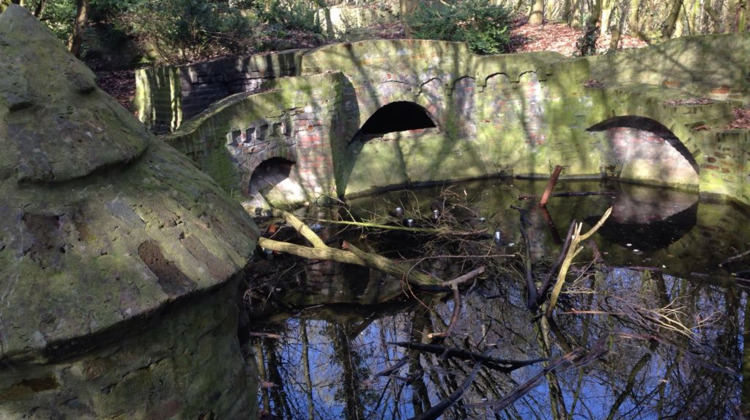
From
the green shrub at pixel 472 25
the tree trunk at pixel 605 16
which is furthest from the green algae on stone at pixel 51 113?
the tree trunk at pixel 605 16

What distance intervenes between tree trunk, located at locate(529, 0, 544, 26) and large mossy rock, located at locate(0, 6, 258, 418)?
1810cm

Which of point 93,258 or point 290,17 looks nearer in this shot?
point 93,258

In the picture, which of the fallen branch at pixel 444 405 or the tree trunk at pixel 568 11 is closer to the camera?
the fallen branch at pixel 444 405

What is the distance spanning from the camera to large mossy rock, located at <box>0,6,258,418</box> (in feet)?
6.79

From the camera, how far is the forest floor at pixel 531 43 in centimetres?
1323

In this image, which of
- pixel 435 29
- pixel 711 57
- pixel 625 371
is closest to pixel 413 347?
pixel 625 371

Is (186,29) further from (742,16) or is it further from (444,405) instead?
(742,16)

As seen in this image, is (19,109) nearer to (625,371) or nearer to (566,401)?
(566,401)

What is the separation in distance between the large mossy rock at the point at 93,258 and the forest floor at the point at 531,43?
9643 mm

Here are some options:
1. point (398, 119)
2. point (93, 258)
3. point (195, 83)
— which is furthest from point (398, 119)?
point (93, 258)

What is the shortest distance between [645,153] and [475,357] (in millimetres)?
8441

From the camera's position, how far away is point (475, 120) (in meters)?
14.4

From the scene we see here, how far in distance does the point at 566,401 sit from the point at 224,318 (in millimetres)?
3833

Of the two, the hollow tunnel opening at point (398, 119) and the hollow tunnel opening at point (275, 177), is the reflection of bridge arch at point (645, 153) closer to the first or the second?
the hollow tunnel opening at point (398, 119)
